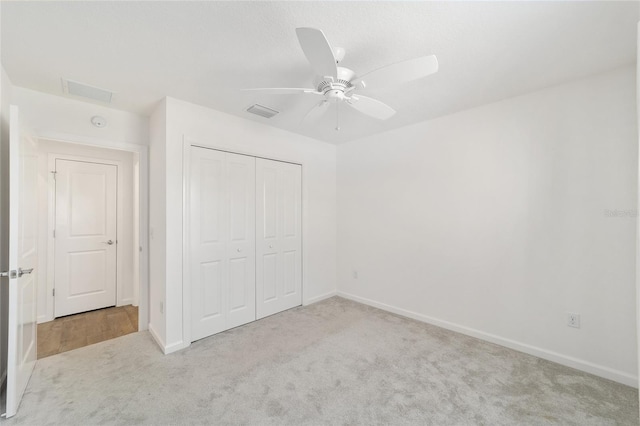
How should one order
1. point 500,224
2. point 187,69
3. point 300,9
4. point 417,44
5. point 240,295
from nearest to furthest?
point 300,9, point 417,44, point 187,69, point 500,224, point 240,295

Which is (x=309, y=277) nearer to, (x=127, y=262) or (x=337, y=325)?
(x=337, y=325)

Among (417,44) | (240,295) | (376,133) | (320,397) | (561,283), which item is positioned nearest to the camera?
(417,44)

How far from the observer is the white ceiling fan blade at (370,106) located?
5.96 feet

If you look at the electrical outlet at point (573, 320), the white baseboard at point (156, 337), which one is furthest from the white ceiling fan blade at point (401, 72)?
the white baseboard at point (156, 337)

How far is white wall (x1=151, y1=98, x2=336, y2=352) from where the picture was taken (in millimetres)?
2484

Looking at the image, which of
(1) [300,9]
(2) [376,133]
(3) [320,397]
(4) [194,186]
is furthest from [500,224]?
(4) [194,186]

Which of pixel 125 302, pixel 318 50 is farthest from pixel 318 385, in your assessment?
pixel 125 302

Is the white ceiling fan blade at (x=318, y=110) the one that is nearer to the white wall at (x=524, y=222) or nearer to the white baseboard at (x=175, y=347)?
the white wall at (x=524, y=222)

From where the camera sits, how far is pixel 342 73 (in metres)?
1.61

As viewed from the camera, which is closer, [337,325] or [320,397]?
[320,397]

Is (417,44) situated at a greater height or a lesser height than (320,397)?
greater

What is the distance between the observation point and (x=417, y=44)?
5.59ft

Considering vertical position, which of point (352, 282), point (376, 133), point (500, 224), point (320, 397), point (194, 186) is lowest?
point (320, 397)

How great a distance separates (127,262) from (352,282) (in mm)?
3321
